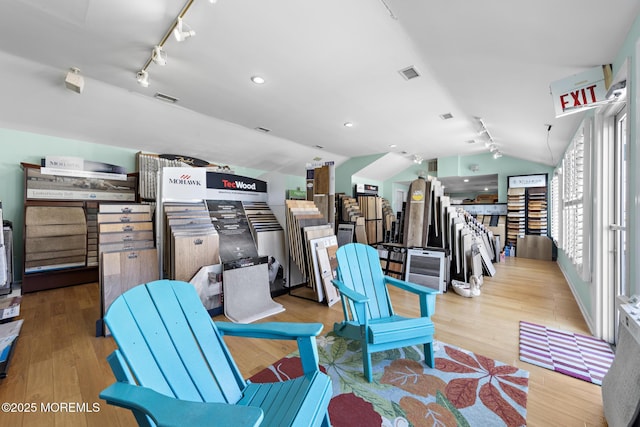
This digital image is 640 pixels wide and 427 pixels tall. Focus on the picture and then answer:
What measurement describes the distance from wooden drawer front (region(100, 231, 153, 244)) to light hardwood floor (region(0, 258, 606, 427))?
0.98m

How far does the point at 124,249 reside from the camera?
118 inches

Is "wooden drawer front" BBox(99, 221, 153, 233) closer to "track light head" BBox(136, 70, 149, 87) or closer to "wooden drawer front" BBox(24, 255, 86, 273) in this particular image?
"track light head" BBox(136, 70, 149, 87)

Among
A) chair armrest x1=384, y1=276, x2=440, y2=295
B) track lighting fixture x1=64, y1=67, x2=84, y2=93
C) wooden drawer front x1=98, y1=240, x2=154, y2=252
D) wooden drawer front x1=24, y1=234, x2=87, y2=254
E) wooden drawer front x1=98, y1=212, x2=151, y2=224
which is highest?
track lighting fixture x1=64, y1=67, x2=84, y2=93

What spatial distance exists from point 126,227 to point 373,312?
116 inches

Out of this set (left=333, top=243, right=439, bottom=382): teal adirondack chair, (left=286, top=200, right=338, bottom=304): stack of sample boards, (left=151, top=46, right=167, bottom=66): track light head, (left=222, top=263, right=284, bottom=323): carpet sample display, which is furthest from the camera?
(left=286, top=200, right=338, bottom=304): stack of sample boards

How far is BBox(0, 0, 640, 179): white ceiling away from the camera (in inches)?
86.4

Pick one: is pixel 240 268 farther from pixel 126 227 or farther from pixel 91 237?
pixel 91 237

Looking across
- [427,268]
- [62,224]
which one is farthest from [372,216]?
[62,224]

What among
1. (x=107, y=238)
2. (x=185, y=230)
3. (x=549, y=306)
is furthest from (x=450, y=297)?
(x=107, y=238)

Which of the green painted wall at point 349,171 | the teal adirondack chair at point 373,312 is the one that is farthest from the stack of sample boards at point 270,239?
the green painted wall at point 349,171

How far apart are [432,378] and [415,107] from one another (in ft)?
13.6

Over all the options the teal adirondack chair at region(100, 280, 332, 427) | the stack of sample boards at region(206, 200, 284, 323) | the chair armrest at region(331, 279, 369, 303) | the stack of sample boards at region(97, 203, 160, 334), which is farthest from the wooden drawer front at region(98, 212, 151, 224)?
the chair armrest at region(331, 279, 369, 303)

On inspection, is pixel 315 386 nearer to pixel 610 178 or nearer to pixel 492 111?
pixel 610 178

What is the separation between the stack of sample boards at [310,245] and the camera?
367 centimetres
